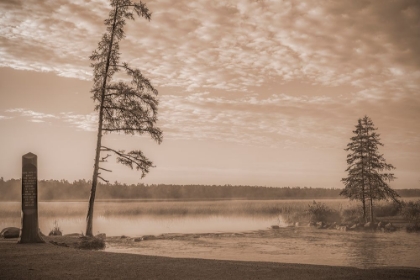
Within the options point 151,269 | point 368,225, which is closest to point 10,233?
point 151,269

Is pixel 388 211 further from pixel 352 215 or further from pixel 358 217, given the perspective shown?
pixel 358 217

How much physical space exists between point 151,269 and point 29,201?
9128 mm

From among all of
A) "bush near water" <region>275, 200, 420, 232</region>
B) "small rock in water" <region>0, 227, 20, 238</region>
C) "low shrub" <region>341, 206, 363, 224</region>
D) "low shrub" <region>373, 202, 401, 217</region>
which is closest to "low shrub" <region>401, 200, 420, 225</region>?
"bush near water" <region>275, 200, 420, 232</region>

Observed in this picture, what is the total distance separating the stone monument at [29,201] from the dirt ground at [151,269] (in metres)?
3.43

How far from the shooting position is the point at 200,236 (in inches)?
1219

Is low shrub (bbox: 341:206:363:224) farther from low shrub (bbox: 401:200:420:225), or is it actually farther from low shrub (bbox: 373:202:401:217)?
low shrub (bbox: 401:200:420:225)

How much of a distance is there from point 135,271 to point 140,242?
47.6 ft

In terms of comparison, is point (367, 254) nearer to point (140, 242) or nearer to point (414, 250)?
point (414, 250)

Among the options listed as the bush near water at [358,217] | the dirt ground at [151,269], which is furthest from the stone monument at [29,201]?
the bush near water at [358,217]

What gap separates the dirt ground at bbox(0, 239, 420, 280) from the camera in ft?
38.6

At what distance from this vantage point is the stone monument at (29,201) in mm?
18547

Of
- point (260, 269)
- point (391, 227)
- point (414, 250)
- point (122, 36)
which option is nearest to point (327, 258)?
point (414, 250)

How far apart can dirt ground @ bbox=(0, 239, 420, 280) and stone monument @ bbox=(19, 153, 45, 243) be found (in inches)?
135

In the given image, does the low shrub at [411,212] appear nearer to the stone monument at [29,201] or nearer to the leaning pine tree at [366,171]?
the leaning pine tree at [366,171]
